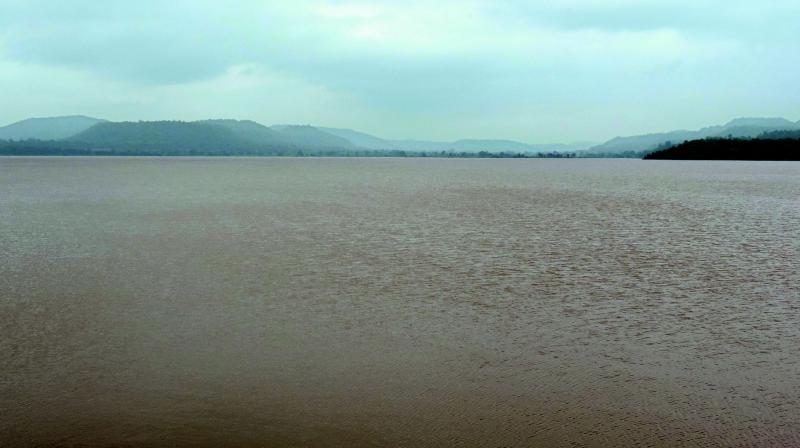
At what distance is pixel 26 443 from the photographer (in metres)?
8.85

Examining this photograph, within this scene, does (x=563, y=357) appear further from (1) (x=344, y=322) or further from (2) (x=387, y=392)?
(1) (x=344, y=322)

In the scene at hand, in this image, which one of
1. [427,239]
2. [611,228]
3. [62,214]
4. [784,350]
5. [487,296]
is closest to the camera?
[784,350]

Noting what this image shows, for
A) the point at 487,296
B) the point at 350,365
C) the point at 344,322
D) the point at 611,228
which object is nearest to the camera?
the point at 350,365

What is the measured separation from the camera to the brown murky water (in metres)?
9.59

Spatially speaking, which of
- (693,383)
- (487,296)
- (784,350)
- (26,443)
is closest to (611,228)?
(487,296)

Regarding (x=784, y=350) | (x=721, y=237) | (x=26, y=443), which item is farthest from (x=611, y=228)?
(x=26, y=443)

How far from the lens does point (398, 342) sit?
44.7 ft

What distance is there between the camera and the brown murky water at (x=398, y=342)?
9.59 meters

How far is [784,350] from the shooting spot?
13242mm

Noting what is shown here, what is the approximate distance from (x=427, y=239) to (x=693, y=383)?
18.7 meters

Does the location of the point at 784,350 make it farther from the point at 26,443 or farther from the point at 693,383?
the point at 26,443

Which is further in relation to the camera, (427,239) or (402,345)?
(427,239)

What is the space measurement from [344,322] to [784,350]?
9.61 m

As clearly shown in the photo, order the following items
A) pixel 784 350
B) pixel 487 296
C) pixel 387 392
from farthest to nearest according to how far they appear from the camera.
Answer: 1. pixel 487 296
2. pixel 784 350
3. pixel 387 392
